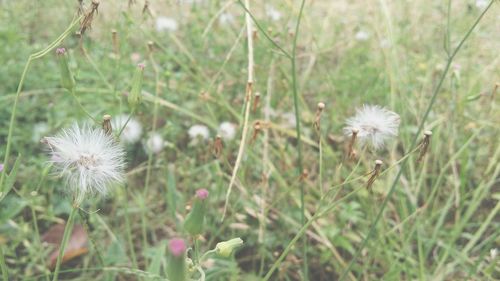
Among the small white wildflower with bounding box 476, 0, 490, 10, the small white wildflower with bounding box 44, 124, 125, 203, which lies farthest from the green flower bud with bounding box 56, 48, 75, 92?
the small white wildflower with bounding box 476, 0, 490, 10

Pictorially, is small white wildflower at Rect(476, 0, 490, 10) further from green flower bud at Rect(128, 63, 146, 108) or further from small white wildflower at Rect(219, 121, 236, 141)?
green flower bud at Rect(128, 63, 146, 108)

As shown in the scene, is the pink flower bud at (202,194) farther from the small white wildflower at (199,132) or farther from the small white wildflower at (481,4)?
the small white wildflower at (481,4)

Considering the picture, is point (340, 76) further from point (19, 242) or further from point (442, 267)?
point (19, 242)

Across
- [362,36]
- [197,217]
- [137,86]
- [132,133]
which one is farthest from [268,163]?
[362,36]

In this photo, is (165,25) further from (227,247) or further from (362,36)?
(227,247)

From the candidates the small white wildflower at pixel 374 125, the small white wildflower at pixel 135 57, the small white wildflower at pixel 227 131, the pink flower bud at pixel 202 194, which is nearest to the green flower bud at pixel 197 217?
the pink flower bud at pixel 202 194

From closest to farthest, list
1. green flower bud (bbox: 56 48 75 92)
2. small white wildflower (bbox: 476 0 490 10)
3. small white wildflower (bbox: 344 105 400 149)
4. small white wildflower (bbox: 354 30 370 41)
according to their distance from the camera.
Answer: green flower bud (bbox: 56 48 75 92) → small white wildflower (bbox: 344 105 400 149) → small white wildflower (bbox: 476 0 490 10) → small white wildflower (bbox: 354 30 370 41)
